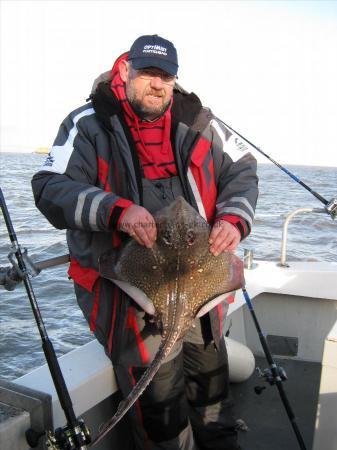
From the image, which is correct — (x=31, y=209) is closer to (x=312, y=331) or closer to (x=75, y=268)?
(x=312, y=331)

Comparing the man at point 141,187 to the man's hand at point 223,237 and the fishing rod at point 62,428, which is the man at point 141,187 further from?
the fishing rod at point 62,428

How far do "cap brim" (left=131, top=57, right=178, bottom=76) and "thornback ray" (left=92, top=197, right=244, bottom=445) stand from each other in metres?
0.76

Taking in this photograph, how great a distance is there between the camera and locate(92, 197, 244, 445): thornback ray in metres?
2.21

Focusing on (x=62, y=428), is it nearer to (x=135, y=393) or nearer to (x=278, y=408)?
(x=135, y=393)

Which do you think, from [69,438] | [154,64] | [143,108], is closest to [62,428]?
[69,438]

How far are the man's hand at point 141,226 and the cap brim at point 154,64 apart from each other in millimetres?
805

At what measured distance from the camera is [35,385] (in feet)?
8.08

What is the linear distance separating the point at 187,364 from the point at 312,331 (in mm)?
2201

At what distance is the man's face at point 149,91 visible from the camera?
2547mm

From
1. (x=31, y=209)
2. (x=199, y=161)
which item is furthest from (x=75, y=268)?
(x=31, y=209)

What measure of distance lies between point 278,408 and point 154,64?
300 centimetres

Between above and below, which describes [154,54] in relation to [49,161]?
above

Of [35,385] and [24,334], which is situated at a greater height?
[35,385]

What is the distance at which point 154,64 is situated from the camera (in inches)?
98.3
